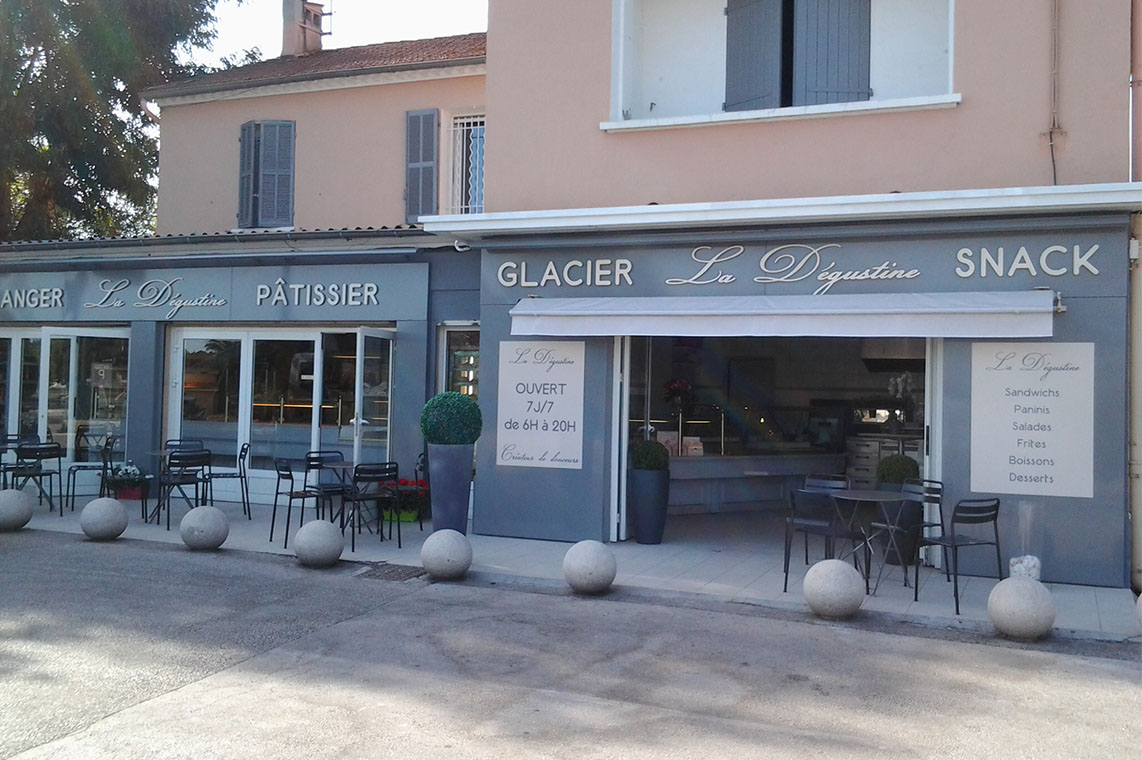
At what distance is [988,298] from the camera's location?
342 inches

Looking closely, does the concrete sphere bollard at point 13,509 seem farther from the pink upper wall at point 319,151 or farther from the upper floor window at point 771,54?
the upper floor window at point 771,54

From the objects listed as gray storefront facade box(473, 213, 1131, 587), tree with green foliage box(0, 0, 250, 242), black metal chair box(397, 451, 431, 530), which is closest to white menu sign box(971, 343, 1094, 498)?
gray storefront facade box(473, 213, 1131, 587)

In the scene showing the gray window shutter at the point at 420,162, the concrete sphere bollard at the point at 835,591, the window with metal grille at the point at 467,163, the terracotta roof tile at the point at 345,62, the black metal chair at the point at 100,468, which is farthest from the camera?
the terracotta roof tile at the point at 345,62

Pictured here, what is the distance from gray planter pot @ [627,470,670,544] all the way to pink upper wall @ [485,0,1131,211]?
9.22ft

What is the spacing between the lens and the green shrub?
10.3 m

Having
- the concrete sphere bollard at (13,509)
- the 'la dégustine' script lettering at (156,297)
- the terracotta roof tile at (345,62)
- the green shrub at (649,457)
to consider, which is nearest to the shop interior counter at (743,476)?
the green shrub at (649,457)

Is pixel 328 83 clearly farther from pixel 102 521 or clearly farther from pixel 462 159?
pixel 102 521

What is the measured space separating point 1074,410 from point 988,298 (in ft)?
4.00

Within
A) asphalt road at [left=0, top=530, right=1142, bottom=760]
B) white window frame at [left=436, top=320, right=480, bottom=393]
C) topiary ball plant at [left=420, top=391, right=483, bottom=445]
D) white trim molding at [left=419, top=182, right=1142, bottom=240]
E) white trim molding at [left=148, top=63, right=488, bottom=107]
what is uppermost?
white trim molding at [left=148, top=63, right=488, bottom=107]

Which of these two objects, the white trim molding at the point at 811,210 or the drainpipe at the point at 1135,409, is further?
the drainpipe at the point at 1135,409

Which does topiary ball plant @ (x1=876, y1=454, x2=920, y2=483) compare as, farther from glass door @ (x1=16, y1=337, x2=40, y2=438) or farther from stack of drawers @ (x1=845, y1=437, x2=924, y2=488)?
glass door @ (x1=16, y1=337, x2=40, y2=438)

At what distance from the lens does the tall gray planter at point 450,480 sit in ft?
33.2

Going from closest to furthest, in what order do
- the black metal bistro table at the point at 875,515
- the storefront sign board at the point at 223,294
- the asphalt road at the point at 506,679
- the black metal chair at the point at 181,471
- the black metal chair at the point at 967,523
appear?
the asphalt road at the point at 506,679, the black metal chair at the point at 967,523, the black metal bistro table at the point at 875,515, the black metal chair at the point at 181,471, the storefront sign board at the point at 223,294

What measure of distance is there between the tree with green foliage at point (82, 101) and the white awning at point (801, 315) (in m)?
12.2
